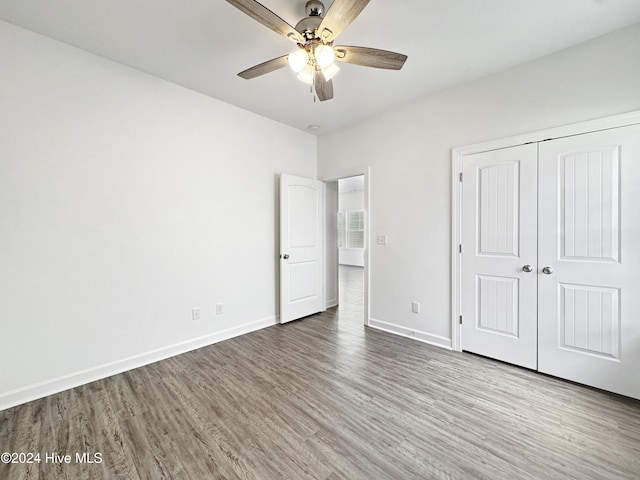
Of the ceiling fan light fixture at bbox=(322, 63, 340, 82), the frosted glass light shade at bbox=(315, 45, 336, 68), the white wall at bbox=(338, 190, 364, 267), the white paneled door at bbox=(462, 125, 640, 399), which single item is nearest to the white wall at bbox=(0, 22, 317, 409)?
the ceiling fan light fixture at bbox=(322, 63, 340, 82)

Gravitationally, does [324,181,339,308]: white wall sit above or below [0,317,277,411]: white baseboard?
above

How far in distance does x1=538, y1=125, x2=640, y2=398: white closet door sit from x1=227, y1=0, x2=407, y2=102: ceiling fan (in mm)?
1708

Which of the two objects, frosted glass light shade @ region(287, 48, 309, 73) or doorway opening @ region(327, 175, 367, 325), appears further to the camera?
doorway opening @ region(327, 175, 367, 325)

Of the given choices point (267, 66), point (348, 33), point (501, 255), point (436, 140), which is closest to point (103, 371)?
point (267, 66)

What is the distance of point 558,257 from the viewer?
2.31 metres

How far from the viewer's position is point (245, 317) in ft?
11.4

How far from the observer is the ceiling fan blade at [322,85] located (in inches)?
77.3

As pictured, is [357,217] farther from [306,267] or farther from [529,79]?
[529,79]

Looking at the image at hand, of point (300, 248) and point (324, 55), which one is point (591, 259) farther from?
point (300, 248)

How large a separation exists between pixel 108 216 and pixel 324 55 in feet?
7.41

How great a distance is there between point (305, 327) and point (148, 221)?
223 centimetres

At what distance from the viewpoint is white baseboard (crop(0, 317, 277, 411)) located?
6.72 feet

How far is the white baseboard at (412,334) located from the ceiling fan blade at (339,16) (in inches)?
117

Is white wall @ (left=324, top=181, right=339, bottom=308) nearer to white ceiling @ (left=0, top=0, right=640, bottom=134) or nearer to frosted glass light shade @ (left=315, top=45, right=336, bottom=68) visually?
white ceiling @ (left=0, top=0, right=640, bottom=134)
